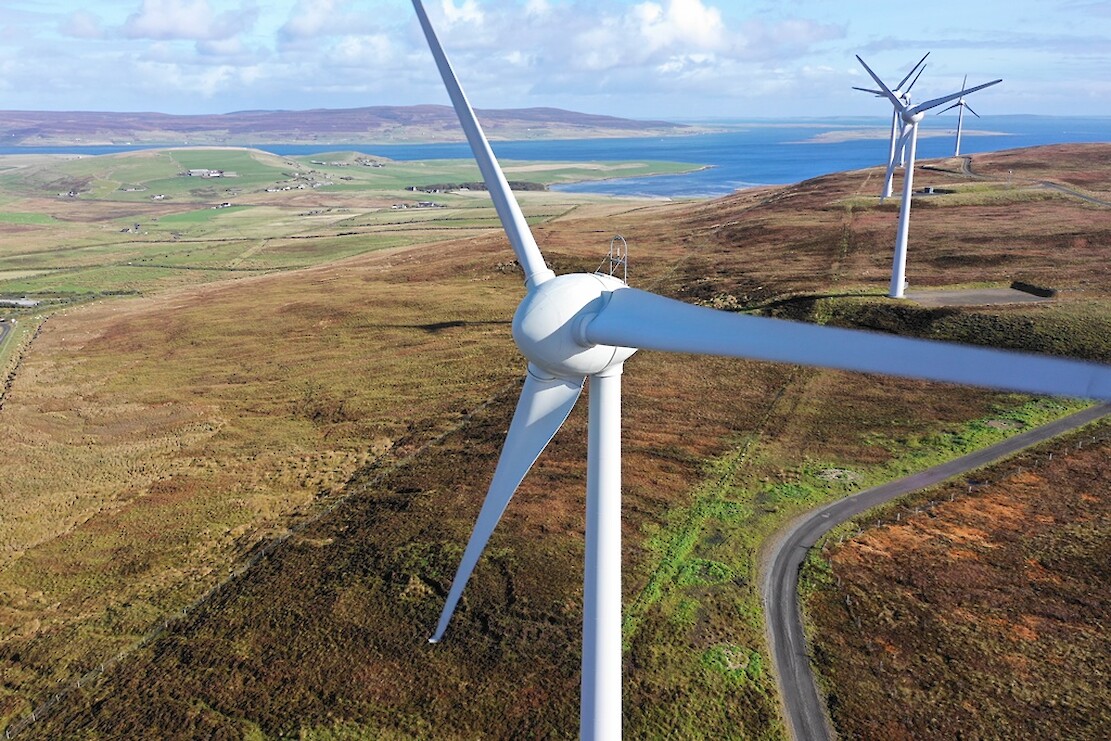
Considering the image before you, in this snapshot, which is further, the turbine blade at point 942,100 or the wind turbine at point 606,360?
the turbine blade at point 942,100

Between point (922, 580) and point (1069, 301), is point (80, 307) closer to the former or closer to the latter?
point (922, 580)

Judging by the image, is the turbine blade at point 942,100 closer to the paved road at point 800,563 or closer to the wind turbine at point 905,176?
the wind turbine at point 905,176

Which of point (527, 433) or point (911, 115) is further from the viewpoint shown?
point (911, 115)


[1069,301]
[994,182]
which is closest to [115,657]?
[1069,301]

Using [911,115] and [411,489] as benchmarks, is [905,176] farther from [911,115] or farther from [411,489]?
[411,489]

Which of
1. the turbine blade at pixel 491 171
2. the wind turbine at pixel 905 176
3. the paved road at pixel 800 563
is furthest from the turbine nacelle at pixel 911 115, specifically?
the turbine blade at pixel 491 171

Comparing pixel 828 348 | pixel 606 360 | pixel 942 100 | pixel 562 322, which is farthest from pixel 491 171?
pixel 942 100
